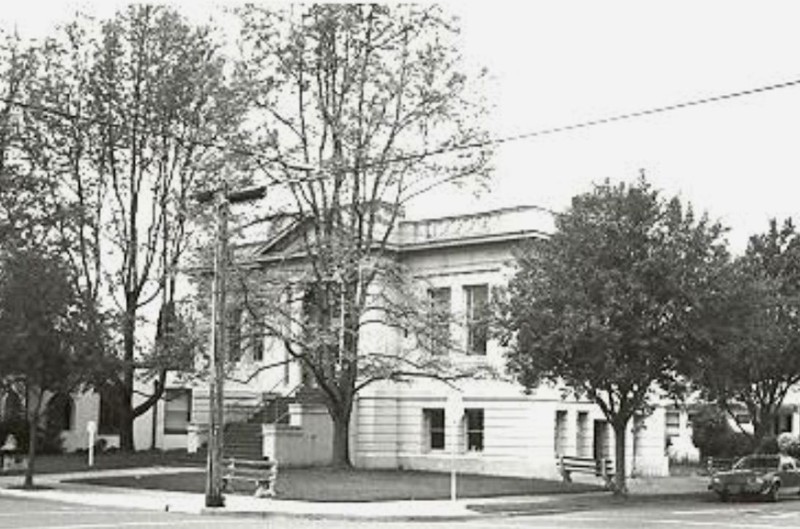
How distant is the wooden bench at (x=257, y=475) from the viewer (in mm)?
29172

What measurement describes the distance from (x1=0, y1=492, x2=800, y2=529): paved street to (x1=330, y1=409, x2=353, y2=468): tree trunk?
1101 cm

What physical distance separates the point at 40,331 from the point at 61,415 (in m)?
20.4

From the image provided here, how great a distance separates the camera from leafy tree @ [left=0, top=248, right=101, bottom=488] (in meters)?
31.8

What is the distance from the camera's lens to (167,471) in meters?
36.9

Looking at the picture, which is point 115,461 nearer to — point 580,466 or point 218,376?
point 580,466

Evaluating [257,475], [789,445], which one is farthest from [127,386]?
[789,445]

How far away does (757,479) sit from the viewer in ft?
107

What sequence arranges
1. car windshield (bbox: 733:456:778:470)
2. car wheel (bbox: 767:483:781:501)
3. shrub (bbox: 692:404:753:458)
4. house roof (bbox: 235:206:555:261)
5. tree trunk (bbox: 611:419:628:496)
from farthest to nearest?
shrub (bbox: 692:404:753:458)
house roof (bbox: 235:206:555:261)
car windshield (bbox: 733:456:778:470)
car wheel (bbox: 767:483:781:501)
tree trunk (bbox: 611:419:628:496)

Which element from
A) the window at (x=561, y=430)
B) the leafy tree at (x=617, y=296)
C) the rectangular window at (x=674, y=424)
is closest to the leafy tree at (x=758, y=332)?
the leafy tree at (x=617, y=296)

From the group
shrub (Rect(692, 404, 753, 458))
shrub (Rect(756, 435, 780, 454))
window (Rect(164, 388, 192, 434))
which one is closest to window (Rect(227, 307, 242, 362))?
window (Rect(164, 388, 192, 434))

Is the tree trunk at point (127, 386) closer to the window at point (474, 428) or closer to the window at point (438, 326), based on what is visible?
the window at point (438, 326)

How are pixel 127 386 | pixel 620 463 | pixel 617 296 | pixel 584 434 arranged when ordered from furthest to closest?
pixel 127 386 → pixel 584 434 → pixel 620 463 → pixel 617 296

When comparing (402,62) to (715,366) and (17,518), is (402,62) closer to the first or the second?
(715,366)

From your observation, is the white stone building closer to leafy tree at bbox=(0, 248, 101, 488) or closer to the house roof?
the house roof
